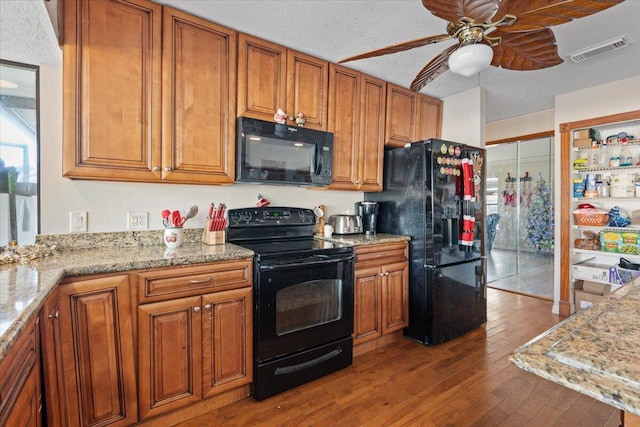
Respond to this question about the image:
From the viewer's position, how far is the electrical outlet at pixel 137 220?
2.01 meters

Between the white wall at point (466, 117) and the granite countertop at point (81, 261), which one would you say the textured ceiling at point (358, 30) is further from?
the granite countertop at point (81, 261)

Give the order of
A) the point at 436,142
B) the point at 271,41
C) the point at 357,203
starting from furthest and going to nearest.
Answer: the point at 357,203
the point at 436,142
the point at 271,41

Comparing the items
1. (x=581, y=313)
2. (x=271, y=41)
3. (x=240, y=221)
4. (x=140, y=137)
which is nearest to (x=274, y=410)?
(x=240, y=221)

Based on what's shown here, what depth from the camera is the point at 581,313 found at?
2.67ft

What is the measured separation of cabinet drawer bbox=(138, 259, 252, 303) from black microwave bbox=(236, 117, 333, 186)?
648mm

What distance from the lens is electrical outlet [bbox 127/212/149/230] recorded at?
2.01 metres

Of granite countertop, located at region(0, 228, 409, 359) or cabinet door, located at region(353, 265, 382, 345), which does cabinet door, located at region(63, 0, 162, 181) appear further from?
cabinet door, located at region(353, 265, 382, 345)

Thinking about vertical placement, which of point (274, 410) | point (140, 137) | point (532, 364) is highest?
point (140, 137)

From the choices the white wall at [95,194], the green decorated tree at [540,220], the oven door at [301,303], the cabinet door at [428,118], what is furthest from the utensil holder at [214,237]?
the green decorated tree at [540,220]

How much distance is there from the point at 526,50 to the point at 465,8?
57 centimetres

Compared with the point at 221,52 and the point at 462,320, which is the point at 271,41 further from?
the point at 462,320

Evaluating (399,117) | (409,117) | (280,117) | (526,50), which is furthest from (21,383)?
(409,117)

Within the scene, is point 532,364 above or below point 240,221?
below

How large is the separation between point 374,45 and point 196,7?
4.00ft
